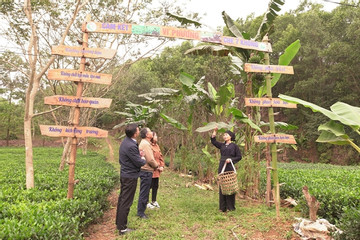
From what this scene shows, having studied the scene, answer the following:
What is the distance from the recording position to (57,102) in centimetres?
423

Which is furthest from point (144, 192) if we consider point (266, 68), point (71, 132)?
point (266, 68)

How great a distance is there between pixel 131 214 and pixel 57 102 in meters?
2.52

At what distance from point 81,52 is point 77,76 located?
1.35 ft

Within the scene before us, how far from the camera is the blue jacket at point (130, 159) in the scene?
4.14 meters

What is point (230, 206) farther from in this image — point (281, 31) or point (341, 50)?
point (281, 31)

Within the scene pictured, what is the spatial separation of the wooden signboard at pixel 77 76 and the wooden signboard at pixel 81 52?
29 cm

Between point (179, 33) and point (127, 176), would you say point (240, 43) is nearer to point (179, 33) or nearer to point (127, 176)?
point (179, 33)

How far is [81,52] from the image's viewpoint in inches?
173

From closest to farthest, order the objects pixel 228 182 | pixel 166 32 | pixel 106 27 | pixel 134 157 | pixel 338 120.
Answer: pixel 338 120, pixel 134 157, pixel 106 27, pixel 166 32, pixel 228 182

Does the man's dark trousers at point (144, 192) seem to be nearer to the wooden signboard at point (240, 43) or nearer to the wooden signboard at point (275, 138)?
the wooden signboard at point (275, 138)

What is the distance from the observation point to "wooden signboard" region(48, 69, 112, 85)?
4.23 meters

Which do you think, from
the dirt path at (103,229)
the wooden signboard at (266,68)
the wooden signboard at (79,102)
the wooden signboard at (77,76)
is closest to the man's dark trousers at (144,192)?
the dirt path at (103,229)

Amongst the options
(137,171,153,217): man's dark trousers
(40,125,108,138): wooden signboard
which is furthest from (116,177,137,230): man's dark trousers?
(40,125,108,138): wooden signboard

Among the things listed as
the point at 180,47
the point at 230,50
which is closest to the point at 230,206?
the point at 230,50
